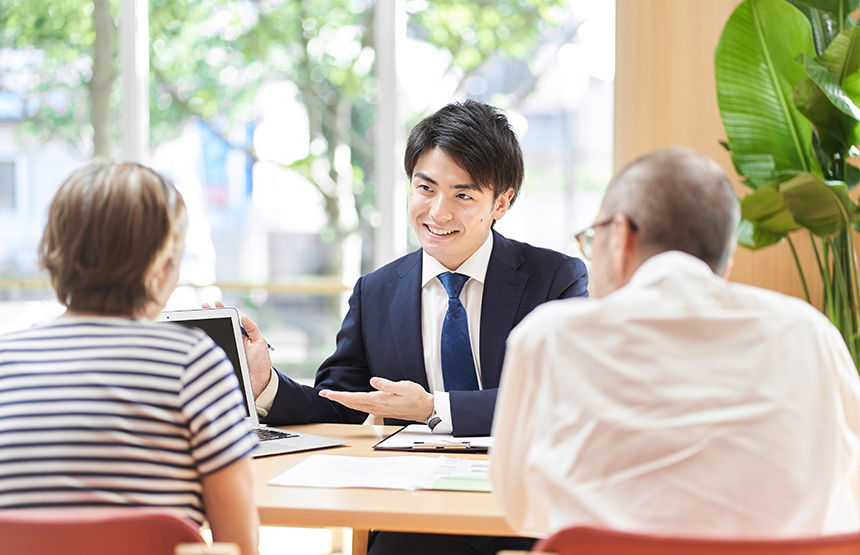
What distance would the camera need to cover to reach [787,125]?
2.63 m

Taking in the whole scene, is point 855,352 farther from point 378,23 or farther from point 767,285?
point 378,23

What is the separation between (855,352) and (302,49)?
10.1 feet

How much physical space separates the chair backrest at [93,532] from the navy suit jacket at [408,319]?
1.03 meters

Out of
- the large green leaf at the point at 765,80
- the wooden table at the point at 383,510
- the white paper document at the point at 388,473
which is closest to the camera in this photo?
the wooden table at the point at 383,510

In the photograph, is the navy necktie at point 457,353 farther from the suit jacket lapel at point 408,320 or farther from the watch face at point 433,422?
the watch face at point 433,422

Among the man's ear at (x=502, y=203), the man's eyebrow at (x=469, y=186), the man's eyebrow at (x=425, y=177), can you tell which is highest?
the man's eyebrow at (x=425, y=177)

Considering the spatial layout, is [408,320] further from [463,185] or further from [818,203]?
[818,203]

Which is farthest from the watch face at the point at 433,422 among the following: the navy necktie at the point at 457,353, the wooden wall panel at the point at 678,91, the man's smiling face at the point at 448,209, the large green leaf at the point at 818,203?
the wooden wall panel at the point at 678,91

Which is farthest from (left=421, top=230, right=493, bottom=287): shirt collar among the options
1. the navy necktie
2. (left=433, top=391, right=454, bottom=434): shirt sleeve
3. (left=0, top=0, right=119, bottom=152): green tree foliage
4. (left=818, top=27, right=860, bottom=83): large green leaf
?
(left=0, top=0, right=119, bottom=152): green tree foliage

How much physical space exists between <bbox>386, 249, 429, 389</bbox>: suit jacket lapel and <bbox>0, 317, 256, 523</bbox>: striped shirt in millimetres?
1024

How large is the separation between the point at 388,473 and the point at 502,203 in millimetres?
1067

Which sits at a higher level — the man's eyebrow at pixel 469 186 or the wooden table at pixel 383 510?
the man's eyebrow at pixel 469 186

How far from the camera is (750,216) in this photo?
2.59 m

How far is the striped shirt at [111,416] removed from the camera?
39.0 inches
